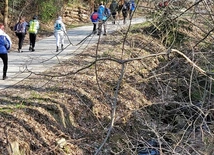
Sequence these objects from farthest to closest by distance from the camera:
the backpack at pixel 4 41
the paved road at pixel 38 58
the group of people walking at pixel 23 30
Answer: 1. the group of people walking at pixel 23 30
2. the paved road at pixel 38 58
3. the backpack at pixel 4 41

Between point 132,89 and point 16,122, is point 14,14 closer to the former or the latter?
point 132,89

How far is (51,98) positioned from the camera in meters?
11.5

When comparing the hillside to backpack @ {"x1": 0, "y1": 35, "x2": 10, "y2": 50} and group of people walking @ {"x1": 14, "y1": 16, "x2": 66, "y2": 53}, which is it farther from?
group of people walking @ {"x1": 14, "y1": 16, "x2": 66, "y2": 53}

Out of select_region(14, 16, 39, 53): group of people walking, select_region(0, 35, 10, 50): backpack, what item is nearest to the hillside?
select_region(0, 35, 10, 50): backpack

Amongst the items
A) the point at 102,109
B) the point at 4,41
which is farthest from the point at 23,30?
the point at 102,109

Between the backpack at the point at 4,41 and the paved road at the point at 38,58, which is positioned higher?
the backpack at the point at 4,41

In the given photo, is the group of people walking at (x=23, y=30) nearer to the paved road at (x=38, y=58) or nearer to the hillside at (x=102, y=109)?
the paved road at (x=38, y=58)

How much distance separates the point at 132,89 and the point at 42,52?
18.5 ft

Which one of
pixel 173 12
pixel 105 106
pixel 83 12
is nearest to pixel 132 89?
pixel 105 106

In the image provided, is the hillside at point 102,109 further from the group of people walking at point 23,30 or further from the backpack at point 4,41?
the group of people walking at point 23,30

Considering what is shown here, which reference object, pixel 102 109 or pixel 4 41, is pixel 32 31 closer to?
pixel 4 41

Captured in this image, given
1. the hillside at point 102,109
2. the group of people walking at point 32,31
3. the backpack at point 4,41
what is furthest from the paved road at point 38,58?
the backpack at point 4,41

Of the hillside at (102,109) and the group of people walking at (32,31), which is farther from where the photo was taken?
the group of people walking at (32,31)

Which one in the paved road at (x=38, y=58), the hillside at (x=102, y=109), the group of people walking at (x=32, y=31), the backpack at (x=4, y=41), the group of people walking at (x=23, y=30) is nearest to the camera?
the hillside at (x=102, y=109)
